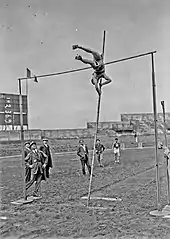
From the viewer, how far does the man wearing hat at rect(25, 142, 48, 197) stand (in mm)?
8406

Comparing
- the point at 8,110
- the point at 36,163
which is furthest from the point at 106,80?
the point at 8,110

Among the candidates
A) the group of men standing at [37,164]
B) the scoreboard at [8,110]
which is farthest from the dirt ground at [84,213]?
the scoreboard at [8,110]

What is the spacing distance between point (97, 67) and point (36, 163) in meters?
2.86

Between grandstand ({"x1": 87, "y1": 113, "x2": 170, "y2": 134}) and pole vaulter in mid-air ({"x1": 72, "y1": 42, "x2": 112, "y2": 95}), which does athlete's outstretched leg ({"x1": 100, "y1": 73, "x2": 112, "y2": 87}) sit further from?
grandstand ({"x1": 87, "y1": 113, "x2": 170, "y2": 134})

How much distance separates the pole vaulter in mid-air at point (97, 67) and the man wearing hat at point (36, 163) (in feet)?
7.45

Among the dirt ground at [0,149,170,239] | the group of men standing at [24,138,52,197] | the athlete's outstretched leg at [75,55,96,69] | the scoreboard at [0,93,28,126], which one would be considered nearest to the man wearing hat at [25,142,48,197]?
the group of men standing at [24,138,52,197]

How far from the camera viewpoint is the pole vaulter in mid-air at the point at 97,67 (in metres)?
7.38

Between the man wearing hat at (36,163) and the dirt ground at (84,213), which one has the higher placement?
the man wearing hat at (36,163)

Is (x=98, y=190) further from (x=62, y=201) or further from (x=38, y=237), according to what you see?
(x=38, y=237)

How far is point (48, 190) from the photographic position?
9.86 metres

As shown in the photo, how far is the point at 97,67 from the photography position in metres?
7.59

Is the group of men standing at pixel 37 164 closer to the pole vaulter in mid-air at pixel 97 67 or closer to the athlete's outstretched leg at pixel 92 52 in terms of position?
the pole vaulter in mid-air at pixel 97 67

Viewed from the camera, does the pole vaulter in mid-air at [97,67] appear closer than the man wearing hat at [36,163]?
Yes

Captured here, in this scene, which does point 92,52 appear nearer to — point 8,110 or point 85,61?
point 85,61
